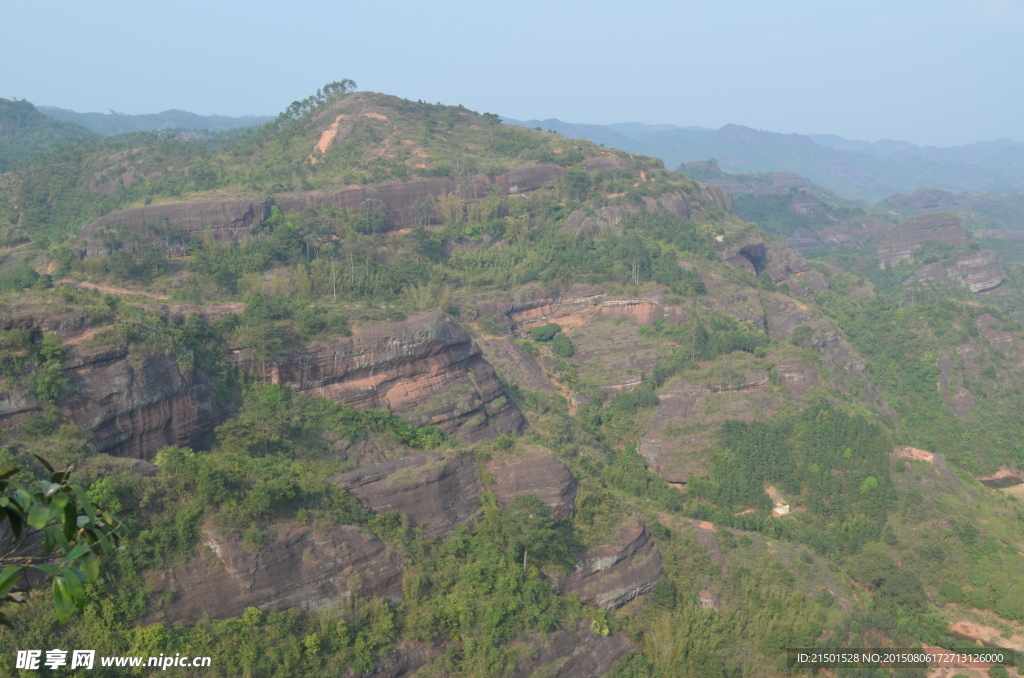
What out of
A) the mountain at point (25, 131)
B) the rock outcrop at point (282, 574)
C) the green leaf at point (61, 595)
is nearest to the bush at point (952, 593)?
the rock outcrop at point (282, 574)

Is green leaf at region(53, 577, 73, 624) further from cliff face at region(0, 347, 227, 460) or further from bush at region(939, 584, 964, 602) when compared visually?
bush at region(939, 584, 964, 602)

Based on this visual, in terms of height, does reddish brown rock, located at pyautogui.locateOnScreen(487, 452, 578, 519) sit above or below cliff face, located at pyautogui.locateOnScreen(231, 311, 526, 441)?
below

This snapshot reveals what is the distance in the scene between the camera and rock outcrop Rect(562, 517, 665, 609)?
24.5 m

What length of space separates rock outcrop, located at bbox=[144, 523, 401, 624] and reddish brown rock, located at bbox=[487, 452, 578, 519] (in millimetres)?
5127

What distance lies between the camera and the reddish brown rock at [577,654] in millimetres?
21922

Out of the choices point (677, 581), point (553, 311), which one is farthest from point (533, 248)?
point (677, 581)

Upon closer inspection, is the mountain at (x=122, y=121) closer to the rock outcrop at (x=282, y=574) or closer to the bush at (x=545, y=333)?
the bush at (x=545, y=333)

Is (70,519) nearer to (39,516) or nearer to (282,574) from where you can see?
(39,516)

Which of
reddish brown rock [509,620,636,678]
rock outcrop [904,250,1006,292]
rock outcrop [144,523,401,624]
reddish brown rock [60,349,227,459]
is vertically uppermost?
reddish brown rock [60,349,227,459]

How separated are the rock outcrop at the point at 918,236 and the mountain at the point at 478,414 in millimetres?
21594

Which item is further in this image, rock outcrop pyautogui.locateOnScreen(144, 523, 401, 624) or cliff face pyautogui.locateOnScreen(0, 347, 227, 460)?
cliff face pyautogui.locateOnScreen(0, 347, 227, 460)

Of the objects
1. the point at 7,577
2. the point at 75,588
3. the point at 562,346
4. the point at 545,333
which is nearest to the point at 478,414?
the point at 562,346

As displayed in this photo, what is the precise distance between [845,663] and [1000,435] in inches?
1107

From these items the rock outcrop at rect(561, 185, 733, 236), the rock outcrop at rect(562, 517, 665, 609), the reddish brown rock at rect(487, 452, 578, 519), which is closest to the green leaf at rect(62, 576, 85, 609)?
the rock outcrop at rect(562, 517, 665, 609)
